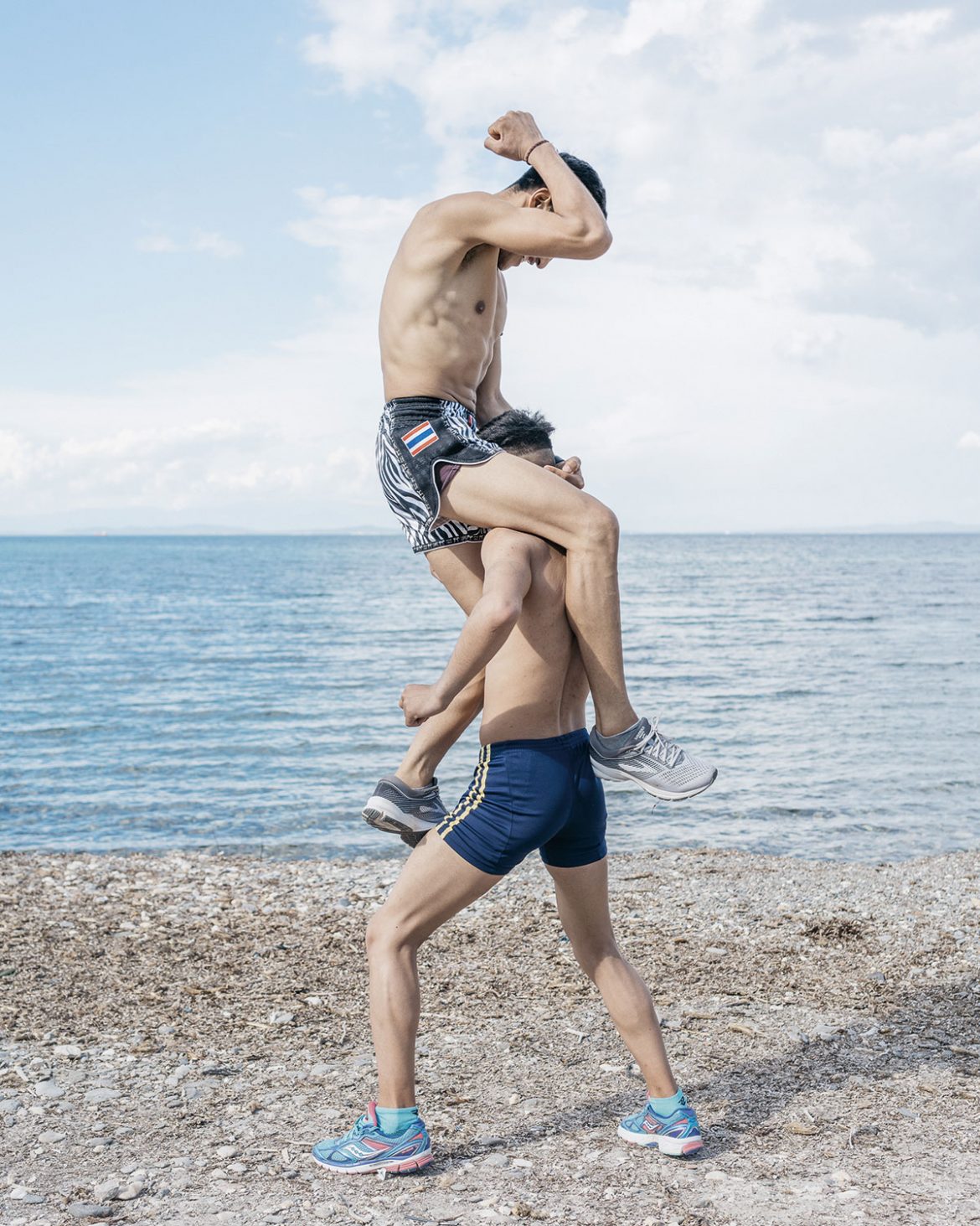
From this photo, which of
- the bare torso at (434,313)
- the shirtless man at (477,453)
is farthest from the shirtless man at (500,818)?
the bare torso at (434,313)

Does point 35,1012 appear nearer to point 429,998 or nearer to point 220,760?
point 429,998

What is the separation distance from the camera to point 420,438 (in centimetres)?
423

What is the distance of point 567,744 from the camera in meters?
3.98

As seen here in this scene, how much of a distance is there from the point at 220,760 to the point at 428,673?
1195 centimetres

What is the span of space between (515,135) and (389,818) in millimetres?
2655

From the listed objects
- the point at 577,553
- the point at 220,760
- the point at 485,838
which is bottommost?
the point at 220,760

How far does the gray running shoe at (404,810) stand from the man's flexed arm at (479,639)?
0.61 m

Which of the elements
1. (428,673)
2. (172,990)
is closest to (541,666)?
(172,990)

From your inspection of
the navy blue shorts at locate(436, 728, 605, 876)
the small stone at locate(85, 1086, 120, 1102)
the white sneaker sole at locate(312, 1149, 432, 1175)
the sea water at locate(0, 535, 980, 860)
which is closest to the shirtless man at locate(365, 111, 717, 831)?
the navy blue shorts at locate(436, 728, 605, 876)

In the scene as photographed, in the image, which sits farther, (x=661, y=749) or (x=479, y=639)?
(x=661, y=749)

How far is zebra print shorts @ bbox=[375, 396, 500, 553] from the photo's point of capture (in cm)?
417

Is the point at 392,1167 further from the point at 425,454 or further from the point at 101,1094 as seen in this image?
the point at 425,454

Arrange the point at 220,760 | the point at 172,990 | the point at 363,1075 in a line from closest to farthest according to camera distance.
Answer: the point at 363,1075 → the point at 172,990 → the point at 220,760

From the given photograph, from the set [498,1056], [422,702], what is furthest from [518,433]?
[498,1056]
